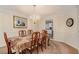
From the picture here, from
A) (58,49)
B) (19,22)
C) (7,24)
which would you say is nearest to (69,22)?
(58,49)

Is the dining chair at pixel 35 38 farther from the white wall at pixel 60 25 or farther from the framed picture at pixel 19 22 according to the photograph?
the framed picture at pixel 19 22

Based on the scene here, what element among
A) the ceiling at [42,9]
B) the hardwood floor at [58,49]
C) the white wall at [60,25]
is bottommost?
the hardwood floor at [58,49]

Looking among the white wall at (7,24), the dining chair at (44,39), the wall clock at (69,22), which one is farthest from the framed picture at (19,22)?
the wall clock at (69,22)

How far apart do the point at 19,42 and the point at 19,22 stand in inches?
13.2

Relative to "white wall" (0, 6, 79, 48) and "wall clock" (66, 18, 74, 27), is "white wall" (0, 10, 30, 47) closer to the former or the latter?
"white wall" (0, 6, 79, 48)

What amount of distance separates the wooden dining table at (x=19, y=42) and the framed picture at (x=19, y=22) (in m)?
0.19

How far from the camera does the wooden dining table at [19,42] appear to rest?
165 centimetres

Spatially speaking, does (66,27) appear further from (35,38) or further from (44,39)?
(35,38)

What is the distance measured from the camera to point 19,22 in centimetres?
171

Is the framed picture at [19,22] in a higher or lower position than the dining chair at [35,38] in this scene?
higher

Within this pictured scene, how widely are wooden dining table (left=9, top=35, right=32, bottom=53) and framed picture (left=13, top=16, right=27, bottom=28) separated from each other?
7.6 inches

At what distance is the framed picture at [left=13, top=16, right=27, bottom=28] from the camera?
5.52 ft
